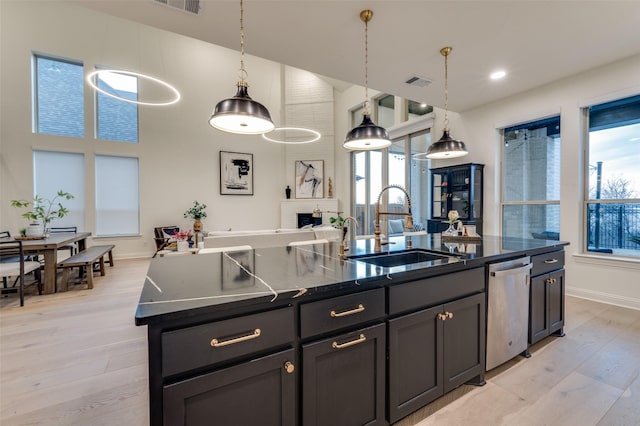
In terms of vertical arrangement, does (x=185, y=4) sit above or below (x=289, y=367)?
above

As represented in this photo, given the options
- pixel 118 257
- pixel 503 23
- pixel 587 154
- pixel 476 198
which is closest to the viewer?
pixel 503 23

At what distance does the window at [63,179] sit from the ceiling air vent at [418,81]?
719 cm

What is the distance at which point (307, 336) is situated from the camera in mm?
1142

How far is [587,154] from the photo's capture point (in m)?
3.66

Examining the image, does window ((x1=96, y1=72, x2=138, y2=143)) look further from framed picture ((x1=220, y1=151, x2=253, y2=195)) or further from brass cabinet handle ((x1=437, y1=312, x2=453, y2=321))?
brass cabinet handle ((x1=437, y1=312, x2=453, y2=321))

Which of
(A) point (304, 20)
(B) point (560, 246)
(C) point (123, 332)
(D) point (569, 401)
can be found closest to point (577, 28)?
(B) point (560, 246)

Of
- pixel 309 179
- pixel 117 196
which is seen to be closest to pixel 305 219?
pixel 309 179

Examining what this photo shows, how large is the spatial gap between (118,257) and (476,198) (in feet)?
25.9

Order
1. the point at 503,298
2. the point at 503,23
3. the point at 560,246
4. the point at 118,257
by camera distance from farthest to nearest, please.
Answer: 1. the point at 118,257
2. the point at 503,23
3. the point at 560,246
4. the point at 503,298

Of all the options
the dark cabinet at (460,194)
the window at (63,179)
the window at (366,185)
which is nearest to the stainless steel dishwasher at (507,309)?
the dark cabinet at (460,194)

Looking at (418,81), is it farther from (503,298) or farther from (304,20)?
(503,298)

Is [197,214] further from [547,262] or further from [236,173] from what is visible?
[547,262]

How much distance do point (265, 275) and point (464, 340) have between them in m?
1.34

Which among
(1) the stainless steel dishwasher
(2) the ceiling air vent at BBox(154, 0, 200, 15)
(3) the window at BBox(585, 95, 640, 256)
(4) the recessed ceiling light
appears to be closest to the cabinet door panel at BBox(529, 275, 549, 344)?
(1) the stainless steel dishwasher
